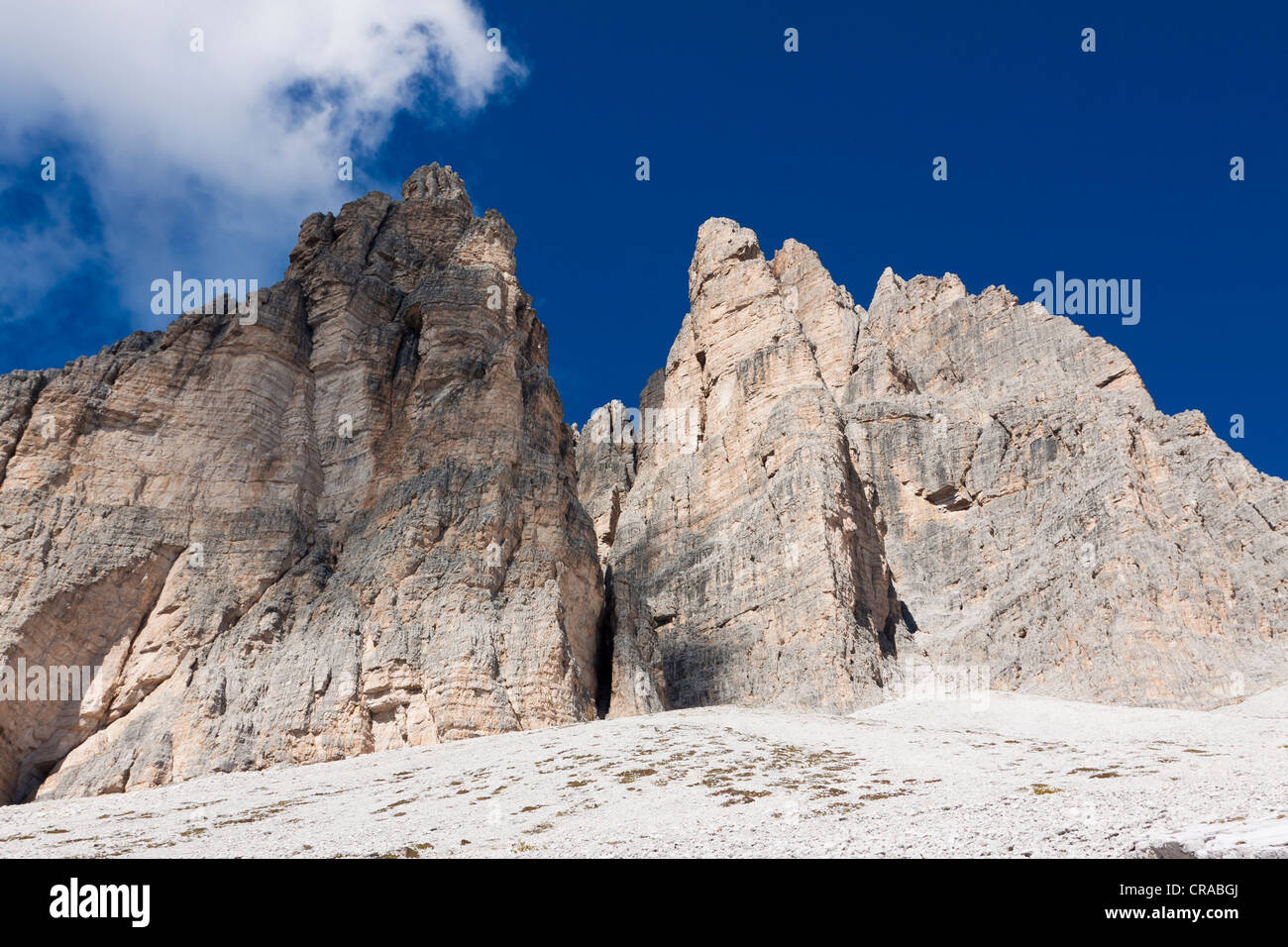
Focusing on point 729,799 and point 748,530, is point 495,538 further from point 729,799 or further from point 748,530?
point 729,799

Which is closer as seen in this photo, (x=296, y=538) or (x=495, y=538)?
(x=495, y=538)

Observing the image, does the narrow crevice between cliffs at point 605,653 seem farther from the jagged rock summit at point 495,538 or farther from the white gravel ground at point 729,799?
the white gravel ground at point 729,799

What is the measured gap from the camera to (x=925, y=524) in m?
68.4

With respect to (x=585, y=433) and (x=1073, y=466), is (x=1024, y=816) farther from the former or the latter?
(x=585, y=433)

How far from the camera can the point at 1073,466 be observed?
62.0 metres

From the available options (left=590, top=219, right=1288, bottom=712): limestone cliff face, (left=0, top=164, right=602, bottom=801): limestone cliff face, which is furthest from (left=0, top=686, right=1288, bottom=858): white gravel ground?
(left=590, top=219, right=1288, bottom=712): limestone cliff face

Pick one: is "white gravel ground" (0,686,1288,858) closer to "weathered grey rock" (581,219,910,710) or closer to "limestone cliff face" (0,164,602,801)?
"limestone cliff face" (0,164,602,801)

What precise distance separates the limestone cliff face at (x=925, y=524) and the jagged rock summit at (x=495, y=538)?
24 cm

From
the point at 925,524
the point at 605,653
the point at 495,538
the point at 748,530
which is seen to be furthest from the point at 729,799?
the point at 925,524

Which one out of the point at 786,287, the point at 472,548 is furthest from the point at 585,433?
the point at 472,548

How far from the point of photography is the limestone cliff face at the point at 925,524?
49719 millimetres

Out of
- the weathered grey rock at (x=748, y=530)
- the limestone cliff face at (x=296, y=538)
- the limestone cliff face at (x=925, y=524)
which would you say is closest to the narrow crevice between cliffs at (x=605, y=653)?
the limestone cliff face at (x=925, y=524)

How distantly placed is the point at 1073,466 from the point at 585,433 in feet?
168

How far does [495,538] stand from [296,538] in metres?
9.34
